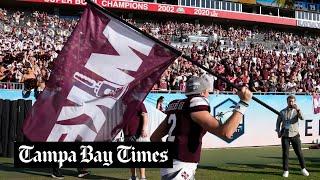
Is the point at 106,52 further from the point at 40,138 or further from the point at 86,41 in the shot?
the point at 40,138

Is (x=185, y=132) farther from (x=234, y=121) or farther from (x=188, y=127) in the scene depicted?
(x=234, y=121)

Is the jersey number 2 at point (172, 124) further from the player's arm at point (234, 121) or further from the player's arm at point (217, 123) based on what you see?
the player's arm at point (234, 121)

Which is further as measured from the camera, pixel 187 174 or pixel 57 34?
pixel 57 34

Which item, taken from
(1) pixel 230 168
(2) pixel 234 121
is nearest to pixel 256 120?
(1) pixel 230 168

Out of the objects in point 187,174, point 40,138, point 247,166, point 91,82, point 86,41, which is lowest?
point 247,166

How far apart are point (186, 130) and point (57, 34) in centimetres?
3056

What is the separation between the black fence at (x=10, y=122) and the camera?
52.4 feet

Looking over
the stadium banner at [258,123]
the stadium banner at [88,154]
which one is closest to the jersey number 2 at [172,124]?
the stadium banner at [88,154]

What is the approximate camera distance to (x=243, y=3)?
7794 centimetres

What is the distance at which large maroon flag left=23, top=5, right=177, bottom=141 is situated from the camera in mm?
6105

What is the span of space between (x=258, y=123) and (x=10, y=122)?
32.3 ft

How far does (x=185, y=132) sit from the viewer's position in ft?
20.1

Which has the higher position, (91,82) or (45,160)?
(91,82)

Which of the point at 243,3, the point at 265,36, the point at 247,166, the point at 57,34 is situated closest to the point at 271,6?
the point at 243,3
